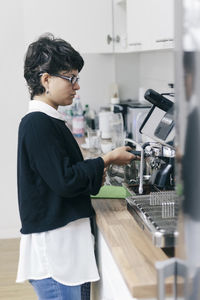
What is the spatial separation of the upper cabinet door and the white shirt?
5.88 ft

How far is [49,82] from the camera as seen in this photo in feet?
5.82

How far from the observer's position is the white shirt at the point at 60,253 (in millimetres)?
1776

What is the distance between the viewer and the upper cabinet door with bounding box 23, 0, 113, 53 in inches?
134

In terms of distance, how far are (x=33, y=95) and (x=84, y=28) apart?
1.77 meters

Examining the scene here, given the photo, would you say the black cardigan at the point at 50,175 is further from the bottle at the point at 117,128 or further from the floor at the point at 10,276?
the floor at the point at 10,276

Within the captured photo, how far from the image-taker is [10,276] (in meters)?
3.35

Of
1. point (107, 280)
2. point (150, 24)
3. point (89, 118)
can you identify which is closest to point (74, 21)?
point (89, 118)

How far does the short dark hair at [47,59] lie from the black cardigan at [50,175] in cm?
16

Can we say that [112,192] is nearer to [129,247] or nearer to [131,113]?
[129,247]

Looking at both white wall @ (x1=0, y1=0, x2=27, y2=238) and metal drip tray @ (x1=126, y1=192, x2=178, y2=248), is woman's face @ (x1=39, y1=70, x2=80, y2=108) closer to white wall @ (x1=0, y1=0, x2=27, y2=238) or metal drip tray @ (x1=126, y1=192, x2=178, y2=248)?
metal drip tray @ (x1=126, y1=192, x2=178, y2=248)

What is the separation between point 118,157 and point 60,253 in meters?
0.40

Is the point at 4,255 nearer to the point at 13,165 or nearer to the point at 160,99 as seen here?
the point at 13,165

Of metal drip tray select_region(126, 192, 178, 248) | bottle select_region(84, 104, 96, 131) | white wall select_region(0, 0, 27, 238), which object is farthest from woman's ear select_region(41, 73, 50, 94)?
Result: white wall select_region(0, 0, 27, 238)

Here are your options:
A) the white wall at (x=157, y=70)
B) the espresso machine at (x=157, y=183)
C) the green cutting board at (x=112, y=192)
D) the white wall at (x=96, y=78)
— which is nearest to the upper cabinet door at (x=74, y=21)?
the white wall at (x=157, y=70)
